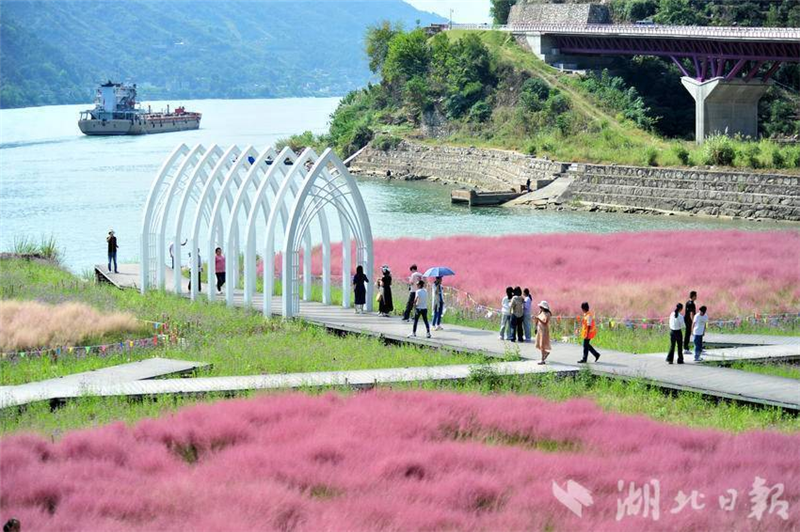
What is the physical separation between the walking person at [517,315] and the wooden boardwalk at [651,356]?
13.8 inches

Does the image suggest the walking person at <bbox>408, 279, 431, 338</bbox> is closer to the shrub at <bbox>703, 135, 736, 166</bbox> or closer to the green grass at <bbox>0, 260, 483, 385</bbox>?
the green grass at <bbox>0, 260, 483, 385</bbox>

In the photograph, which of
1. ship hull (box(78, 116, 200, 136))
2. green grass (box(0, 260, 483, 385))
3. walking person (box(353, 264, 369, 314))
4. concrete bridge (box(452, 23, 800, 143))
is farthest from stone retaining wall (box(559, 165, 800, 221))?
ship hull (box(78, 116, 200, 136))

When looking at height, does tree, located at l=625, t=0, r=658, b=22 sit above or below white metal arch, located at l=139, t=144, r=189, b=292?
above

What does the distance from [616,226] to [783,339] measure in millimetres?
38659

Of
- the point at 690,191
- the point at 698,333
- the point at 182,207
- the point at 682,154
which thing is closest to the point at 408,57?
the point at 682,154

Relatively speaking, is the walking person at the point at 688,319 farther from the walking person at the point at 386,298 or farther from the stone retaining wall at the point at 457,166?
the stone retaining wall at the point at 457,166

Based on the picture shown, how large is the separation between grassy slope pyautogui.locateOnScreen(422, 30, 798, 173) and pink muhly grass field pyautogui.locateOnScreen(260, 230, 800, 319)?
26.4m

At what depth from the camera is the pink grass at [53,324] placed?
26.3 metres

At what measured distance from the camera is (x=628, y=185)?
75875mm

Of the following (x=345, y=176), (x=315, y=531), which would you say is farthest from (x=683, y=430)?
(x=345, y=176)

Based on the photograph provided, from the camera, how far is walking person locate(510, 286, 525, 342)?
27.0m

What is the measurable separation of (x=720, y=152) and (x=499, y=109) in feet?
110

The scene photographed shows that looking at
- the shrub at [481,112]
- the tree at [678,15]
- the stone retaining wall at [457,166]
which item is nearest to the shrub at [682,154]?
the stone retaining wall at [457,166]

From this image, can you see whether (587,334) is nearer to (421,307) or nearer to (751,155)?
(421,307)
